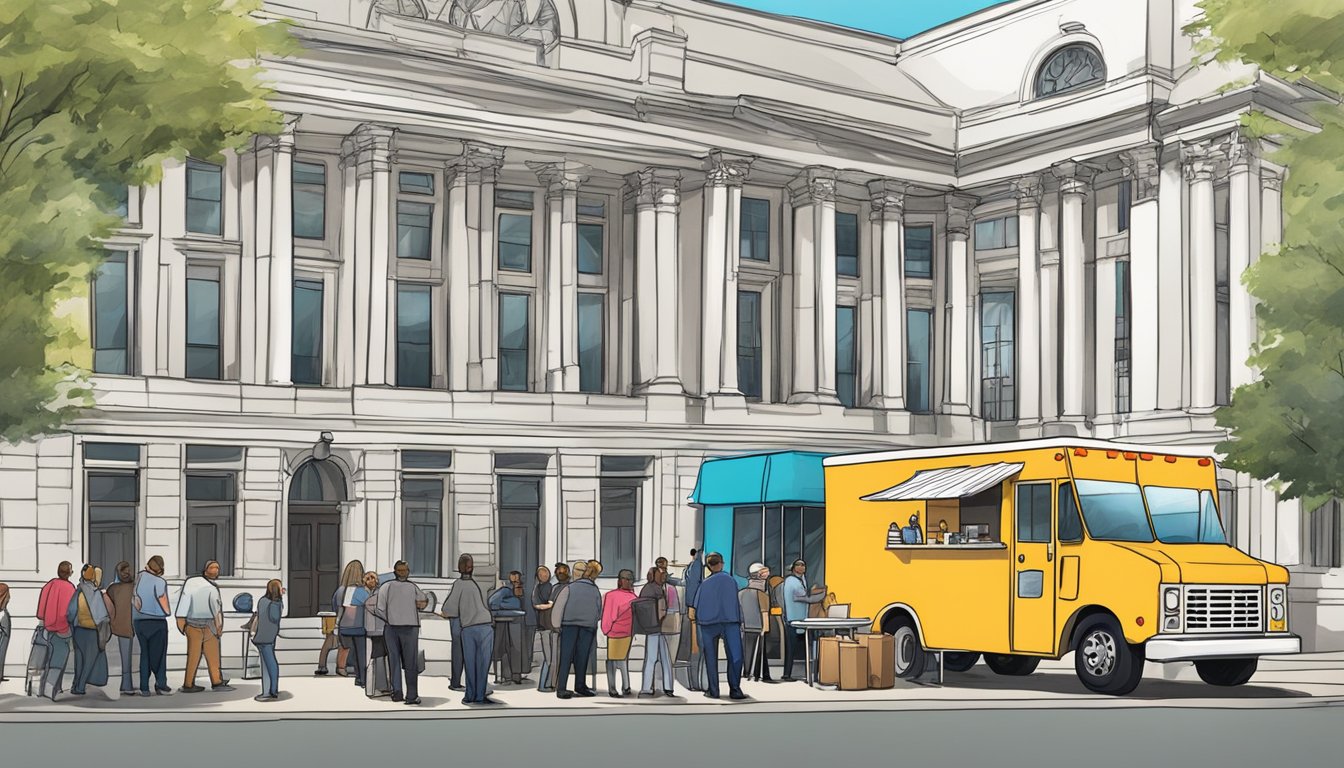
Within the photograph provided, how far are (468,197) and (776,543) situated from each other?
46.3 feet

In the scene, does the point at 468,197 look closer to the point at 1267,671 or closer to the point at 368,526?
the point at 368,526

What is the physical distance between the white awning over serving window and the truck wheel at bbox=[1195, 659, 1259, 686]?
3515 mm

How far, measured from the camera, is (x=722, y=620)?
20484 mm

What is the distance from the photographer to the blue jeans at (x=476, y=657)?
778 inches

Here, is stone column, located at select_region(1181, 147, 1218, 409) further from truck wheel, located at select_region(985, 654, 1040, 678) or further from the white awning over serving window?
the white awning over serving window

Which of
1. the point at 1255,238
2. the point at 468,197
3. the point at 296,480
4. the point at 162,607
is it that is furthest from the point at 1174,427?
the point at 162,607

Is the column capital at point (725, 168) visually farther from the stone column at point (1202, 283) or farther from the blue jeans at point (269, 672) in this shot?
the blue jeans at point (269, 672)

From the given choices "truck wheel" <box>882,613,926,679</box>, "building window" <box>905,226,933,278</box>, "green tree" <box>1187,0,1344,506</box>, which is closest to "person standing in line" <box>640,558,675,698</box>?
"truck wheel" <box>882,613,926,679</box>

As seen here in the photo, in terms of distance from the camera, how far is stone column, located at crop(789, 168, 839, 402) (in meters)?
44.3

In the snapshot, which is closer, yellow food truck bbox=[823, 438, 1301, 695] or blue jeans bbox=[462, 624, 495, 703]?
blue jeans bbox=[462, 624, 495, 703]

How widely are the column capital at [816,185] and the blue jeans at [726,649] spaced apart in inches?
983

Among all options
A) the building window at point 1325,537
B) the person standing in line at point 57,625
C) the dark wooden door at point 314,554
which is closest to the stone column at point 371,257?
the dark wooden door at point 314,554

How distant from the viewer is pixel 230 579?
3631cm

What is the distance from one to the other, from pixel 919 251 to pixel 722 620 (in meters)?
29.3
